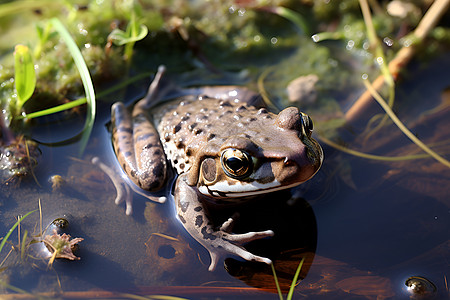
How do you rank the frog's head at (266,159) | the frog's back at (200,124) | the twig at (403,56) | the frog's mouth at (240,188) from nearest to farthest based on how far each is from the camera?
the frog's head at (266,159) < the frog's mouth at (240,188) < the frog's back at (200,124) < the twig at (403,56)

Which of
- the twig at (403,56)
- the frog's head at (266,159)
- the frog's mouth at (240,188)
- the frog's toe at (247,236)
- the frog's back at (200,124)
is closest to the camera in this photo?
the frog's head at (266,159)

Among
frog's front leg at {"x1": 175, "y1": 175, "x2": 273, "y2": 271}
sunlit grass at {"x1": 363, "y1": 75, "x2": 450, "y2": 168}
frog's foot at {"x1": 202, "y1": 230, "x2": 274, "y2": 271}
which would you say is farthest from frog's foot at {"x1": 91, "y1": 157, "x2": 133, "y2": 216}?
sunlit grass at {"x1": 363, "y1": 75, "x2": 450, "y2": 168}

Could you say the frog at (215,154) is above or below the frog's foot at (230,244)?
above

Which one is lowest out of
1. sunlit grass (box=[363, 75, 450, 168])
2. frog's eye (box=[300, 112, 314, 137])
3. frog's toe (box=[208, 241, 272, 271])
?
frog's toe (box=[208, 241, 272, 271])

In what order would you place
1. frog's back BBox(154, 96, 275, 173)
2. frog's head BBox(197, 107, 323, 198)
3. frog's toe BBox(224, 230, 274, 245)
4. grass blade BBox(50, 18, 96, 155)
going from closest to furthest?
frog's head BBox(197, 107, 323, 198)
frog's toe BBox(224, 230, 274, 245)
frog's back BBox(154, 96, 275, 173)
grass blade BBox(50, 18, 96, 155)

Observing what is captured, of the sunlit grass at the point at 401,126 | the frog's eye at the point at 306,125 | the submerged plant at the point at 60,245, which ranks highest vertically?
the frog's eye at the point at 306,125

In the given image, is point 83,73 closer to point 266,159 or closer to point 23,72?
point 23,72

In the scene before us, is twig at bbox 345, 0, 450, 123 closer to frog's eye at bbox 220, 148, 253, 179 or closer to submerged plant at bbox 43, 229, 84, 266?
frog's eye at bbox 220, 148, 253, 179

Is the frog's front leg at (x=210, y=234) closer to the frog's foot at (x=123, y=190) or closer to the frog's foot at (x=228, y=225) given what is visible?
the frog's foot at (x=228, y=225)

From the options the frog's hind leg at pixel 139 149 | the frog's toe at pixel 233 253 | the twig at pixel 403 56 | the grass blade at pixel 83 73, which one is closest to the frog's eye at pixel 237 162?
the frog's toe at pixel 233 253
